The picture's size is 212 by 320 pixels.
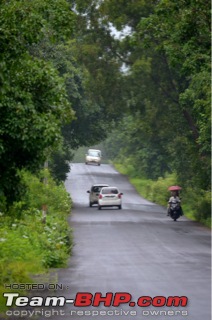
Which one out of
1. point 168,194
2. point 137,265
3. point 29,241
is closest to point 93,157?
point 168,194

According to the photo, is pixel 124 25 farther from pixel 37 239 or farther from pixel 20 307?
pixel 20 307

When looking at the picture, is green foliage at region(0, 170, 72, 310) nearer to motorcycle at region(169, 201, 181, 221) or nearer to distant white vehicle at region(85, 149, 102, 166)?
motorcycle at region(169, 201, 181, 221)

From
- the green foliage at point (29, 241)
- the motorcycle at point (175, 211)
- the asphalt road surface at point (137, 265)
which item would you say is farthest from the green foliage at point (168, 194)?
the green foliage at point (29, 241)

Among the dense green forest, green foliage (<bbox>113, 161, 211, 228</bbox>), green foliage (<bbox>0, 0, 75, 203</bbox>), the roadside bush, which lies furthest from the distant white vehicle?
green foliage (<bbox>0, 0, 75, 203</bbox>)

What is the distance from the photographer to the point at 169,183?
63906 millimetres

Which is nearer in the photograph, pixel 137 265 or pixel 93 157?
pixel 137 265

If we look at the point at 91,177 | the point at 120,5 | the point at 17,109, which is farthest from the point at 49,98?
the point at 91,177

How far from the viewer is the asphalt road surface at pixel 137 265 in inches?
549

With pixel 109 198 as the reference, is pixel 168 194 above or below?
above

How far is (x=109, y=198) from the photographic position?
5472 cm

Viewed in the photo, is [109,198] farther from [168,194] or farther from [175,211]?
[175,211]

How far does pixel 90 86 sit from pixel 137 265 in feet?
87.9

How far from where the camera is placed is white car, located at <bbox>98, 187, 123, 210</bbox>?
2147 inches

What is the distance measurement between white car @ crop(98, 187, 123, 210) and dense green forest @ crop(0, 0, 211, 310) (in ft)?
13.9
